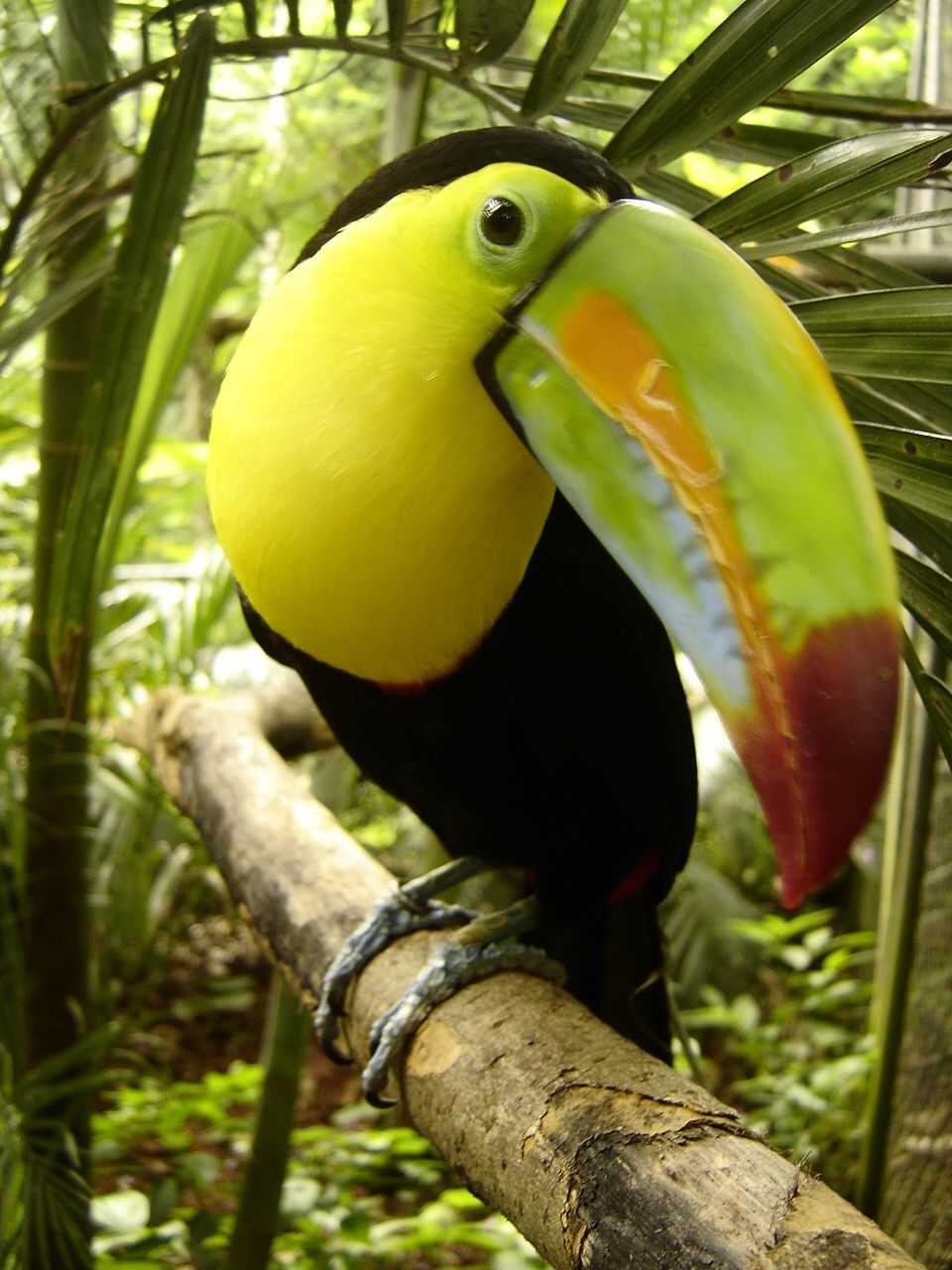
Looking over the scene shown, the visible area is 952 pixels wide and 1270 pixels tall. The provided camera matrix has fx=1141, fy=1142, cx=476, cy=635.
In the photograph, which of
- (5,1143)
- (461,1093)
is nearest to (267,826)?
(5,1143)

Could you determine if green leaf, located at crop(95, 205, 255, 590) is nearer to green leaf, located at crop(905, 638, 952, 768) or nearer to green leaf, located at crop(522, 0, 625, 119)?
green leaf, located at crop(522, 0, 625, 119)

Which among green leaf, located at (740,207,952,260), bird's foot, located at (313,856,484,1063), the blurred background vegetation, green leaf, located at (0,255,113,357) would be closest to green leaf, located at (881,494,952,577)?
the blurred background vegetation

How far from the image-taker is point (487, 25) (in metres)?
1.22

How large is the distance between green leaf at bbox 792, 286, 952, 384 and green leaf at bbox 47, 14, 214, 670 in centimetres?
68

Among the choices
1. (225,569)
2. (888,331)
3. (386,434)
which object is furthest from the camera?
(225,569)

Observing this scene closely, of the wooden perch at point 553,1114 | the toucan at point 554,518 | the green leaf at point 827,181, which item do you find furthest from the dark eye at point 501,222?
the wooden perch at point 553,1114

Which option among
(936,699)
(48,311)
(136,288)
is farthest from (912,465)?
(48,311)

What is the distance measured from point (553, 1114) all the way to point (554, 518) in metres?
0.70

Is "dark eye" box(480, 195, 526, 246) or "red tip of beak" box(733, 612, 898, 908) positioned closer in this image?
"red tip of beak" box(733, 612, 898, 908)

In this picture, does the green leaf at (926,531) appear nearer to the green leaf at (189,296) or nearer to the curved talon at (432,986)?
the curved talon at (432,986)

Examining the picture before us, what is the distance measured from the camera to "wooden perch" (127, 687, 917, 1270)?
0.91 m

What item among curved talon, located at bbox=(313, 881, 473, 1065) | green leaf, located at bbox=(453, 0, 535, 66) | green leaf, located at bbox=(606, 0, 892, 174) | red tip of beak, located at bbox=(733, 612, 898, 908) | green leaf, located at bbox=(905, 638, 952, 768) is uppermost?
green leaf, located at bbox=(453, 0, 535, 66)

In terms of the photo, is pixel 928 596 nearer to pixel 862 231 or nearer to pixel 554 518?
pixel 862 231

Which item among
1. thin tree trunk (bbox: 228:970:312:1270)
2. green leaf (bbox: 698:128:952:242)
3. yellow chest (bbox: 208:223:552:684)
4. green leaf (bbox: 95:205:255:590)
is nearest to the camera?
green leaf (bbox: 698:128:952:242)
